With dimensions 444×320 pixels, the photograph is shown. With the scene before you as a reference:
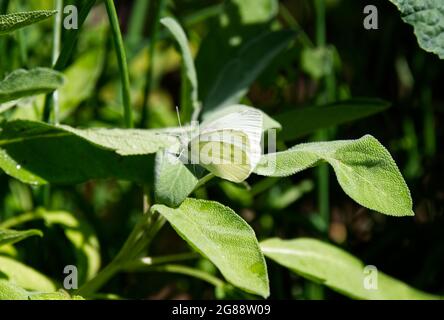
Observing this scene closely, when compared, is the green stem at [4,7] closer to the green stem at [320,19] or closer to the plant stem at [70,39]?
the plant stem at [70,39]

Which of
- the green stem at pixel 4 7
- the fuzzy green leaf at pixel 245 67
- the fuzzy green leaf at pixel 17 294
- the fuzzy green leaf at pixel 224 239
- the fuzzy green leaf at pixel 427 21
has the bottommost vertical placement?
the fuzzy green leaf at pixel 17 294

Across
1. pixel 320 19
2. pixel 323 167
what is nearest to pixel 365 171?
pixel 323 167

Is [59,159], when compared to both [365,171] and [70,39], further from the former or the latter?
[365,171]

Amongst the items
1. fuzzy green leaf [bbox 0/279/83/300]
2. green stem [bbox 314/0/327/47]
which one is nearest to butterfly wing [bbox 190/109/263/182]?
fuzzy green leaf [bbox 0/279/83/300]

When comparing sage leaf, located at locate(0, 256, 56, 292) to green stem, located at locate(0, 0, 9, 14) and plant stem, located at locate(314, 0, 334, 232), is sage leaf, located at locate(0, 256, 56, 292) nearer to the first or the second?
green stem, located at locate(0, 0, 9, 14)

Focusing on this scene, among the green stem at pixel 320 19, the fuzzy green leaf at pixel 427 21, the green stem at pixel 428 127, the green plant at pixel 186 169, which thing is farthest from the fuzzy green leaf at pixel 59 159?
the green stem at pixel 428 127

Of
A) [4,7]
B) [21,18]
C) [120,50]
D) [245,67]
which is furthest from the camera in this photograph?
[245,67]

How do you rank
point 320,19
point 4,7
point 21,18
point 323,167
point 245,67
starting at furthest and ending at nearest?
point 320,19
point 323,167
point 245,67
point 4,7
point 21,18
